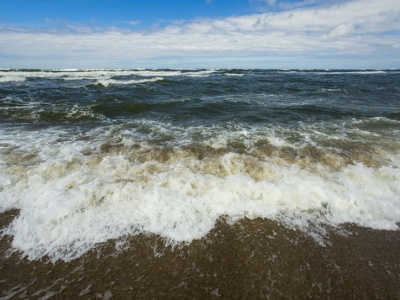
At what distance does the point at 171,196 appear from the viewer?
521 cm

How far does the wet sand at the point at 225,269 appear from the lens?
333 cm

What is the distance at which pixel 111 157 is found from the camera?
7156mm

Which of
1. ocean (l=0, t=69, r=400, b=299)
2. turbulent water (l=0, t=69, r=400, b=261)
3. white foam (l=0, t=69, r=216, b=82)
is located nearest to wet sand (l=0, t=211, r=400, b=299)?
ocean (l=0, t=69, r=400, b=299)

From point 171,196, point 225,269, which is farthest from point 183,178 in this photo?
point 225,269

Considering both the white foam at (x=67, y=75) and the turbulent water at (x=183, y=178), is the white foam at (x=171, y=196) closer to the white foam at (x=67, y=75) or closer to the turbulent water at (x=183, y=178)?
the turbulent water at (x=183, y=178)

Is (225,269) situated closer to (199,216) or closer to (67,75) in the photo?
(199,216)

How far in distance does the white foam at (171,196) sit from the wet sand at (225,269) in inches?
10.8

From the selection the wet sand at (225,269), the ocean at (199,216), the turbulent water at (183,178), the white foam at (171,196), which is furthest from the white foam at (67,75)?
the wet sand at (225,269)

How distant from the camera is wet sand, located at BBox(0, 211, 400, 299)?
333 cm

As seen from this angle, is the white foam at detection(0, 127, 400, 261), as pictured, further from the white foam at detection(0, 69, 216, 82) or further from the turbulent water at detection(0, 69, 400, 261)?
the white foam at detection(0, 69, 216, 82)

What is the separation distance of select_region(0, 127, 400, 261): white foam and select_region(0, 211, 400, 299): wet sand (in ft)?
0.90

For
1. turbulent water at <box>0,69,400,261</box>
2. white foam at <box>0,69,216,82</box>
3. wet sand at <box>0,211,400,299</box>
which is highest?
turbulent water at <box>0,69,400,261</box>

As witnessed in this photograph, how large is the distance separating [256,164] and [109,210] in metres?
3.76

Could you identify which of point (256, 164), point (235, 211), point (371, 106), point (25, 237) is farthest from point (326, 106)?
point (25, 237)
